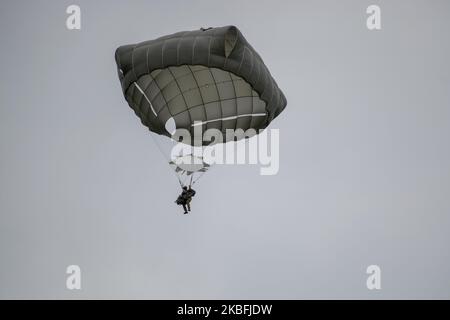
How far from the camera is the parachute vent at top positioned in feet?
52.4

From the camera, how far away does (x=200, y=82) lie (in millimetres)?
17328

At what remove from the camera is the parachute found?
15992mm

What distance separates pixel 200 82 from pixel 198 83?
0.07 metres

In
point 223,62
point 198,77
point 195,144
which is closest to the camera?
point 223,62

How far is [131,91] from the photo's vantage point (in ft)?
58.6

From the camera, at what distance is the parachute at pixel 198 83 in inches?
630

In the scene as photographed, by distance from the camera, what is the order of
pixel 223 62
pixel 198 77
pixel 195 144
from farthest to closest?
pixel 195 144 → pixel 198 77 → pixel 223 62

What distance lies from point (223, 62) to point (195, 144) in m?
3.61
